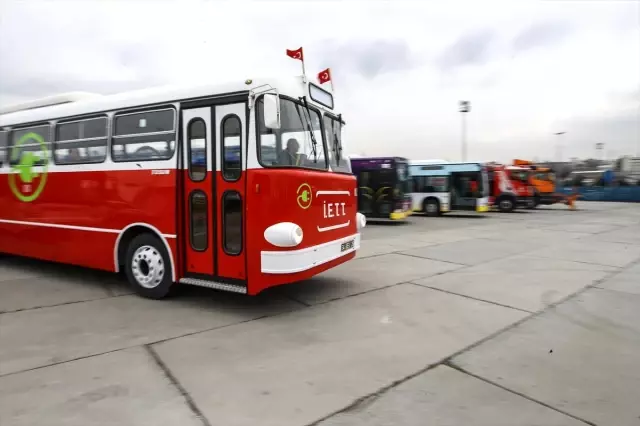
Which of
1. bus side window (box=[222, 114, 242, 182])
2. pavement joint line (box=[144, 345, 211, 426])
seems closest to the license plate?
bus side window (box=[222, 114, 242, 182])

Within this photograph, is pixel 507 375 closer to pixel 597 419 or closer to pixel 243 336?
pixel 597 419

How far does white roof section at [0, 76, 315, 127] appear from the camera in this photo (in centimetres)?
530

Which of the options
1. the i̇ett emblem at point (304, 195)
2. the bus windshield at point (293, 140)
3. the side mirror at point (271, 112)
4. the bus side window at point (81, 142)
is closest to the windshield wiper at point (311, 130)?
the bus windshield at point (293, 140)

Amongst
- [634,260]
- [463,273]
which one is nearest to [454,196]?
[634,260]

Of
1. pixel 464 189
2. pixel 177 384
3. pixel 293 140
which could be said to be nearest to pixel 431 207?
pixel 464 189

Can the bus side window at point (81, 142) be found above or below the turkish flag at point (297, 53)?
below

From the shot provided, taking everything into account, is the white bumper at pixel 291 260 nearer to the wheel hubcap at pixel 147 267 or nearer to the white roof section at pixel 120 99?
the wheel hubcap at pixel 147 267

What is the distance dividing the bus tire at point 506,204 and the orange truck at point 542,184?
6.47 feet

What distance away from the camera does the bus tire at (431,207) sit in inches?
918

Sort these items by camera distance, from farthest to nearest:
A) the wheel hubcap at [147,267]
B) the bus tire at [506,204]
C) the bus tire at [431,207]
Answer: the bus tire at [506,204]
the bus tire at [431,207]
the wheel hubcap at [147,267]

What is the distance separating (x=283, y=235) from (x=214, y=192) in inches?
45.2

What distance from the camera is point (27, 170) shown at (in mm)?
7559

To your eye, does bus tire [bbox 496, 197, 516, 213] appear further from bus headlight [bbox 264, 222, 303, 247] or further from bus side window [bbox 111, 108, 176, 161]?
bus side window [bbox 111, 108, 176, 161]

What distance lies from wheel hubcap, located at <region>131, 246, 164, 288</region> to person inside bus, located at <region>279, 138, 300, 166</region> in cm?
218
